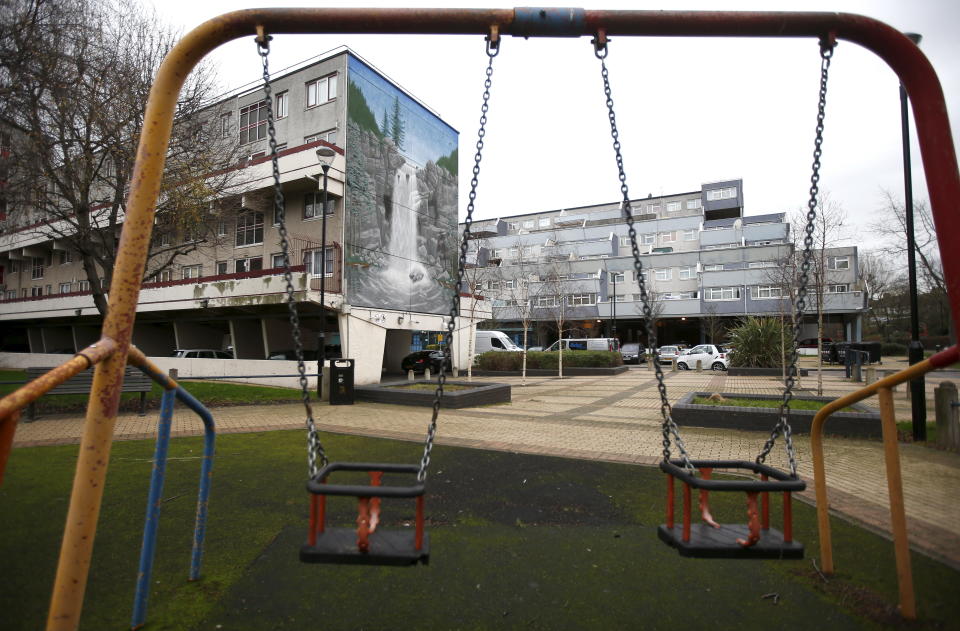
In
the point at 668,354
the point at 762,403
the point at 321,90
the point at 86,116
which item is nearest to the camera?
the point at 762,403

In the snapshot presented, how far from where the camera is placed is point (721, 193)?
56.5m

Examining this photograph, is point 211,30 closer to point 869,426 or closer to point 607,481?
point 607,481

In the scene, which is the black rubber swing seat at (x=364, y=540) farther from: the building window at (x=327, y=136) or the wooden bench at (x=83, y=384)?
the building window at (x=327, y=136)

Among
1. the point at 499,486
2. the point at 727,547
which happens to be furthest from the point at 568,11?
the point at 499,486

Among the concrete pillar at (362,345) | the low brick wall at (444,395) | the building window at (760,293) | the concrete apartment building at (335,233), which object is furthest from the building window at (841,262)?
the low brick wall at (444,395)

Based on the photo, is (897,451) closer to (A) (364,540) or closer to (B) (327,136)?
(A) (364,540)

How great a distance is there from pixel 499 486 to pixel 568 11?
14.5 feet

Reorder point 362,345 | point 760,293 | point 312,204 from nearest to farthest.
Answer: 1. point 362,345
2. point 312,204
3. point 760,293

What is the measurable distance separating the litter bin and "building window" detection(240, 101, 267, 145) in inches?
586

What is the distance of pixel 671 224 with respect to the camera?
53.8 meters

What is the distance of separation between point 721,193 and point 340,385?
5385 centimetres

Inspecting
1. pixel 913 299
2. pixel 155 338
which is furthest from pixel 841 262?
pixel 155 338

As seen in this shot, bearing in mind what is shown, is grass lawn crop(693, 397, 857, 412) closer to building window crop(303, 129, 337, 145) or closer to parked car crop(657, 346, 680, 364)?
building window crop(303, 129, 337, 145)

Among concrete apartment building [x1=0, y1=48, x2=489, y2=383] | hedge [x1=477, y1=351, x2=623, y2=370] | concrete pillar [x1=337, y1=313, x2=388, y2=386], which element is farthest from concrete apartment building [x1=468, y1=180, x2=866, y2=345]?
concrete pillar [x1=337, y1=313, x2=388, y2=386]
